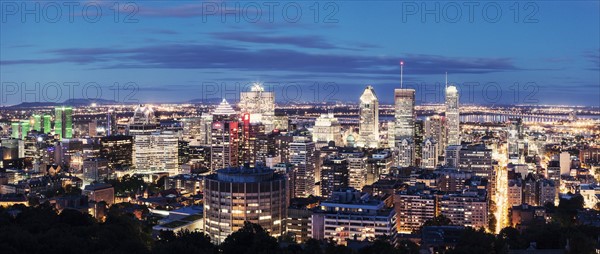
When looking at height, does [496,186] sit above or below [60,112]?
below

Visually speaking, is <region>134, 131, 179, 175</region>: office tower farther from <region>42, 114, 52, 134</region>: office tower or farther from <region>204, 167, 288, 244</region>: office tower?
<region>204, 167, 288, 244</region>: office tower

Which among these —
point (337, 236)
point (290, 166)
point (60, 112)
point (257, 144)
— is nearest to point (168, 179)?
Result: point (290, 166)

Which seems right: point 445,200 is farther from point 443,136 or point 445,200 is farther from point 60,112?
point 60,112

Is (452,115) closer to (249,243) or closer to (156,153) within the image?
(156,153)

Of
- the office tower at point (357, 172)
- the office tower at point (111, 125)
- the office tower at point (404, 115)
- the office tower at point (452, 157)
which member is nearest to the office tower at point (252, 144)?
the office tower at point (357, 172)

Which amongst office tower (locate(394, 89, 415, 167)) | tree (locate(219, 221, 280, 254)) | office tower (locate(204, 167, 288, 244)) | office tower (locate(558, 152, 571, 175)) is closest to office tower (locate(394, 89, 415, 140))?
office tower (locate(394, 89, 415, 167))

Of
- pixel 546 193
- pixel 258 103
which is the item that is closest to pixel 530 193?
pixel 546 193

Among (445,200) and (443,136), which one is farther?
(443,136)
